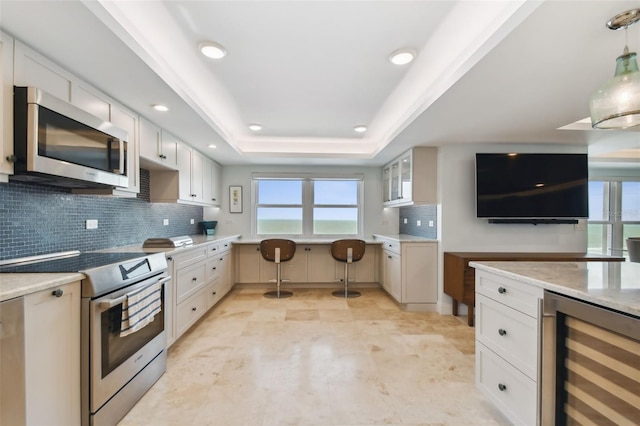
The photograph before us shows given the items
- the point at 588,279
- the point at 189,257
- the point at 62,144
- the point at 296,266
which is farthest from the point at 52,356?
the point at 296,266

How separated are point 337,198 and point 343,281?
4.95 feet

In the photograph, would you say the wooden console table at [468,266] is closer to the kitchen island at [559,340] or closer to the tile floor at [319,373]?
the tile floor at [319,373]

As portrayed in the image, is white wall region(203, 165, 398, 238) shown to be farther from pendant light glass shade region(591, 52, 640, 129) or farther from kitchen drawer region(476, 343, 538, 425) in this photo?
pendant light glass shade region(591, 52, 640, 129)

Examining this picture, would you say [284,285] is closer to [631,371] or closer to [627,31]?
[631,371]

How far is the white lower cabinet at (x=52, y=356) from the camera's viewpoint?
1276mm

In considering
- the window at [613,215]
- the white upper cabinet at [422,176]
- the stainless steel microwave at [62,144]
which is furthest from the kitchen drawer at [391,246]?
the window at [613,215]

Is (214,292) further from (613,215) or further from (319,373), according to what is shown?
(613,215)

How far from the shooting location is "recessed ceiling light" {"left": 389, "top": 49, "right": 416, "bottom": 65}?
2.08 metres

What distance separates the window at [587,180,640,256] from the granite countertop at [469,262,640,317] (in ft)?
15.6

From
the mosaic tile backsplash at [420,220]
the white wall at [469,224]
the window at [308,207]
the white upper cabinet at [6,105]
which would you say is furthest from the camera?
the window at [308,207]

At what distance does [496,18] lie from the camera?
1.54m

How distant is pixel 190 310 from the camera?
3.07m

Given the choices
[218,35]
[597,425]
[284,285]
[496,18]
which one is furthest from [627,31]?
[284,285]

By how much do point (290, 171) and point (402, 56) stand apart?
136 inches
